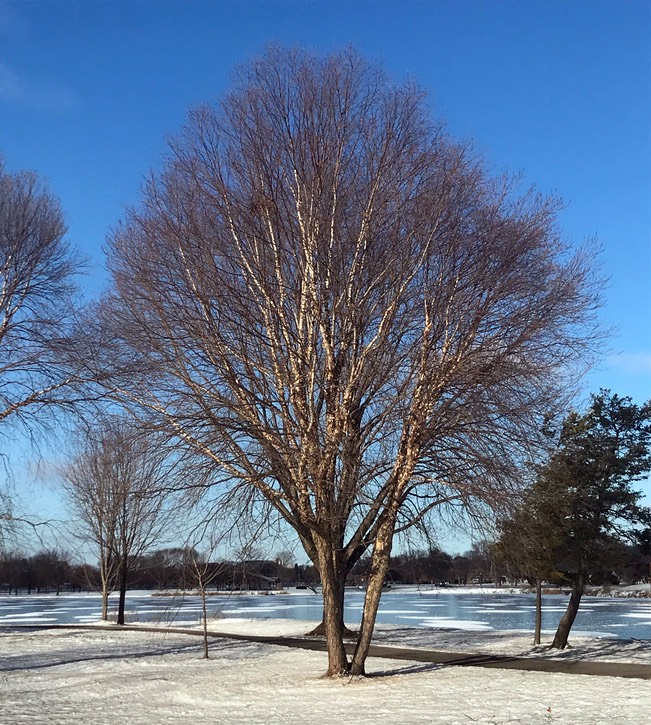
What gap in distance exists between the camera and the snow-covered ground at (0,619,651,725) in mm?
9781

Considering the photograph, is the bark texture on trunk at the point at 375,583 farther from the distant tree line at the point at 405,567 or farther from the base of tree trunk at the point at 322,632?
the base of tree trunk at the point at 322,632

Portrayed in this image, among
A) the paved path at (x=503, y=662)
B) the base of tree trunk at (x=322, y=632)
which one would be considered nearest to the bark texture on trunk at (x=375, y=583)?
the paved path at (x=503, y=662)

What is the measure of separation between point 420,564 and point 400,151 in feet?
25.1

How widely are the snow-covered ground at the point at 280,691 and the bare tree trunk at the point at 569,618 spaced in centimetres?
70

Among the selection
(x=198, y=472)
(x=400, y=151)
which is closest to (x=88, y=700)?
(x=198, y=472)

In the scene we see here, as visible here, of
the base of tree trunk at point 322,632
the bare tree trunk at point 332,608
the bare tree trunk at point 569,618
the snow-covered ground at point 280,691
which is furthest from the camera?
the base of tree trunk at point 322,632

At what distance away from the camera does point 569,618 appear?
2030 centimetres

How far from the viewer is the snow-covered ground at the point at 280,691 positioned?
978 centimetres

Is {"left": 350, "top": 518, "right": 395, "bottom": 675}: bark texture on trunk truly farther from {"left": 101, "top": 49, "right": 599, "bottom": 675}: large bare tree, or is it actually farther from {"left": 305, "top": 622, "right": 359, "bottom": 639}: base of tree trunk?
{"left": 305, "top": 622, "right": 359, "bottom": 639}: base of tree trunk

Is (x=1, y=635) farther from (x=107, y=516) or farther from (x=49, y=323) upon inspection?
(x=49, y=323)

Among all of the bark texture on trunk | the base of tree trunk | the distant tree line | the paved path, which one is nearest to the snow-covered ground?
the bark texture on trunk

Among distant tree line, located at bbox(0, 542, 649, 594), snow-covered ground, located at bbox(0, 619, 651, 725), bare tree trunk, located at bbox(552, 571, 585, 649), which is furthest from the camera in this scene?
bare tree trunk, located at bbox(552, 571, 585, 649)

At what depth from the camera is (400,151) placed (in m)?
13.1

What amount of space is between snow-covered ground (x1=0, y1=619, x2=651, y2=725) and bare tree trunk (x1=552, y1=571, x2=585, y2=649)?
0.70m
